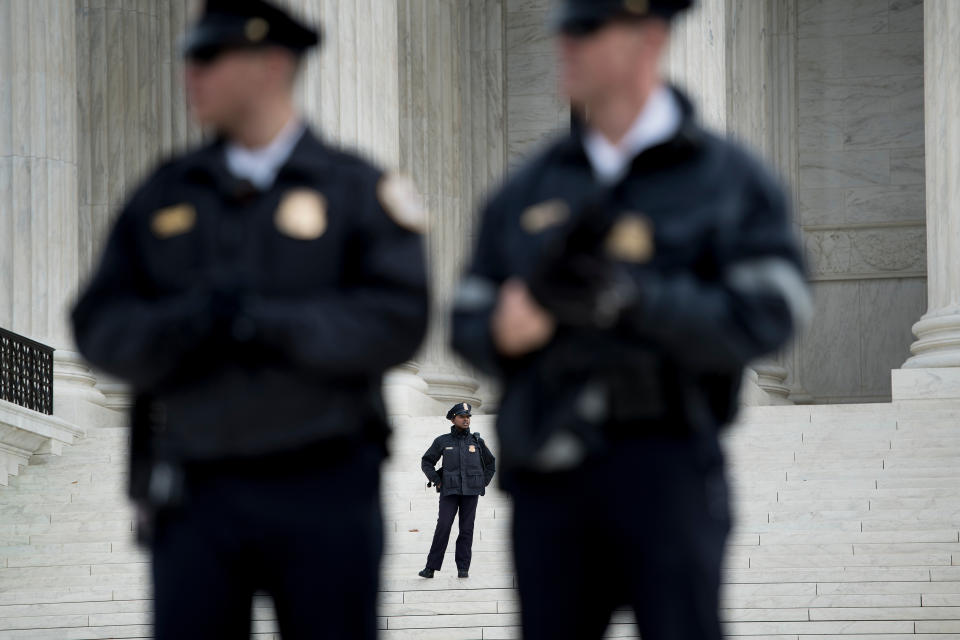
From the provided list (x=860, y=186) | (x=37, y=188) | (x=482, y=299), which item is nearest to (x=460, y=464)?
(x=37, y=188)

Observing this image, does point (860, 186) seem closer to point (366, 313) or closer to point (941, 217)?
point (941, 217)

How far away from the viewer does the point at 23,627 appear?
60.3 ft

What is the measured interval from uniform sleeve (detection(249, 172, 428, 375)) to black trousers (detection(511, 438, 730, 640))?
0.51 metres

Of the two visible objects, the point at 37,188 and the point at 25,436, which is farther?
the point at 37,188

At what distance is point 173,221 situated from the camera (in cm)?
→ 496

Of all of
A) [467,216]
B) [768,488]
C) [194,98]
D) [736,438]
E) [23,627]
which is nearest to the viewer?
[194,98]

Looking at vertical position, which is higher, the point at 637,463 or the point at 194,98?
the point at 194,98

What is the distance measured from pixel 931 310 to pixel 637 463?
24191mm

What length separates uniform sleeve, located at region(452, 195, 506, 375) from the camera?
4.68 meters

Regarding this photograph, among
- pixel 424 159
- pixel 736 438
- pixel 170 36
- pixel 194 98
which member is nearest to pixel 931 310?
pixel 736 438

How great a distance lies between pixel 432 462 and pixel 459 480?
19.6 inches

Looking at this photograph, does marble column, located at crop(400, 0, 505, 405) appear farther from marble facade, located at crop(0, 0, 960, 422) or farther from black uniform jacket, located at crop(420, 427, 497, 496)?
black uniform jacket, located at crop(420, 427, 497, 496)

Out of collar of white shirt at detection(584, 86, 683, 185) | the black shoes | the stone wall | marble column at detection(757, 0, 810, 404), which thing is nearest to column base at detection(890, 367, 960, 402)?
the black shoes

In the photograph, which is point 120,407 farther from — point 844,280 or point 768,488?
point 844,280
